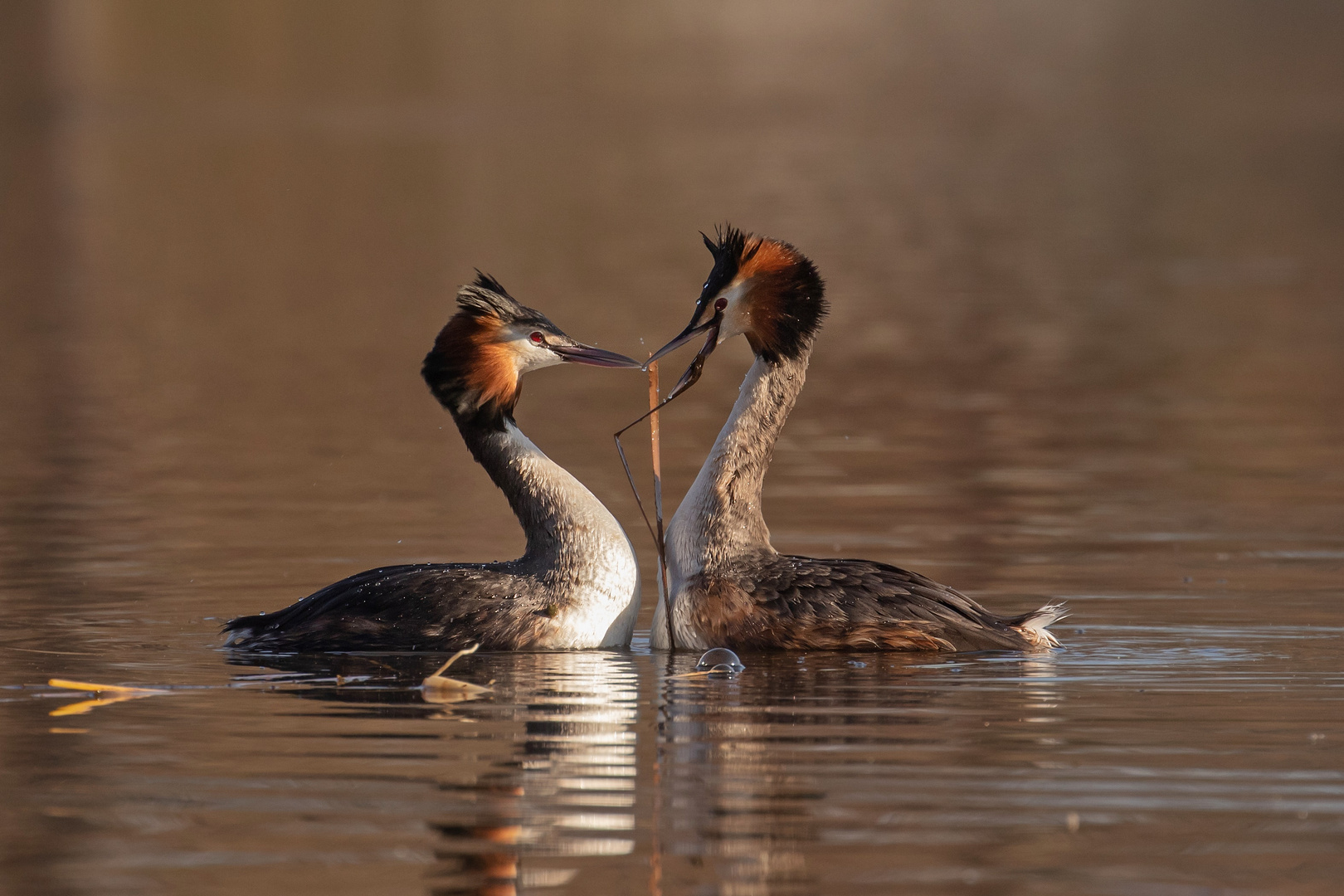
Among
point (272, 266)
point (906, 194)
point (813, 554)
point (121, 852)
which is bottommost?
point (121, 852)

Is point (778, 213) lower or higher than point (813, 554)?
higher

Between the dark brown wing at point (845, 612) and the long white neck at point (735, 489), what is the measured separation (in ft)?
0.90

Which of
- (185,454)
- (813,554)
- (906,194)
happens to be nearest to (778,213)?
(906,194)

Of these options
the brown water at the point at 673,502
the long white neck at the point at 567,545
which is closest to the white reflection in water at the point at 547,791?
the brown water at the point at 673,502

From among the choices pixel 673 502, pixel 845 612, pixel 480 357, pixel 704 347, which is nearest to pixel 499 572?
pixel 480 357

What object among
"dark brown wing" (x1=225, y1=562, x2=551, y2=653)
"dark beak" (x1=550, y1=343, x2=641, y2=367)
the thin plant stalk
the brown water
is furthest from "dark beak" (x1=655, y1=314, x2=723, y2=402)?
the brown water

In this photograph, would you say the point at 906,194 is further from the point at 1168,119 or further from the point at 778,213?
the point at 1168,119

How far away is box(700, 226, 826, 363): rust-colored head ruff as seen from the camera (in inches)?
438

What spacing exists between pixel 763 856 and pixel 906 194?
51.2 metres

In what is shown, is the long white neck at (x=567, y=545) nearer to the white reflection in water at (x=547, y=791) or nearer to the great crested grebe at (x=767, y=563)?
the great crested grebe at (x=767, y=563)

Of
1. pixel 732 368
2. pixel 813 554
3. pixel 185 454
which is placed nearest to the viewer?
pixel 813 554

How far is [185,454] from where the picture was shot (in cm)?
1805

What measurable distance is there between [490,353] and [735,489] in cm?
142

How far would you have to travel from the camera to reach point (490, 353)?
11.1 meters
